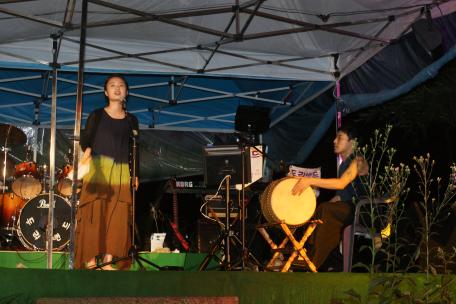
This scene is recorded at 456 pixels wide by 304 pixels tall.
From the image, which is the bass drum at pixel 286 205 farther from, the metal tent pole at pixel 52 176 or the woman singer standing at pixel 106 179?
the metal tent pole at pixel 52 176

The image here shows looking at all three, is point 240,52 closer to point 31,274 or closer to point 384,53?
point 384,53

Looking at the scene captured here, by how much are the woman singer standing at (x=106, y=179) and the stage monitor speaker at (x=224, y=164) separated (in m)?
1.08

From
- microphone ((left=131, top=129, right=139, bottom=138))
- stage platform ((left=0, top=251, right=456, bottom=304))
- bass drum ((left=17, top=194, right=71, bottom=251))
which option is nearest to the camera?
stage platform ((left=0, top=251, right=456, bottom=304))

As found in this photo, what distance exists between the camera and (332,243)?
6145mm

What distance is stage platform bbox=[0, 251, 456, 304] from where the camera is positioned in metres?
3.22

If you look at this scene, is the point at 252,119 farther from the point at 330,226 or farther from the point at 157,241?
the point at 330,226

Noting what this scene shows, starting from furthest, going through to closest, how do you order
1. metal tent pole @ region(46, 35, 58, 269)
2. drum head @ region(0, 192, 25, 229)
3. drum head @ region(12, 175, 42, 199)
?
drum head @ region(0, 192, 25, 229) < drum head @ region(12, 175, 42, 199) < metal tent pole @ region(46, 35, 58, 269)

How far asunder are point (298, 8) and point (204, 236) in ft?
9.78

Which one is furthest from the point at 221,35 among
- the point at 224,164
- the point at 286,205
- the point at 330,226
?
the point at 330,226

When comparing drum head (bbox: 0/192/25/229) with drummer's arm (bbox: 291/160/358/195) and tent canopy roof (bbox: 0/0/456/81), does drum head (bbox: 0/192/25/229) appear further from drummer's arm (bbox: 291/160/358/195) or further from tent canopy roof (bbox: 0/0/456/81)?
drummer's arm (bbox: 291/160/358/195)

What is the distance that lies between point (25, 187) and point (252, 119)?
10.8ft

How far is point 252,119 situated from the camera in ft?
32.1

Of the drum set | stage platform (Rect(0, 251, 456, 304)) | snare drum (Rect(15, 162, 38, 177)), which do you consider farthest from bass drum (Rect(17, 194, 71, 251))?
stage platform (Rect(0, 251, 456, 304))

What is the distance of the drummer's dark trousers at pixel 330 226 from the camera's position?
19.9 ft
